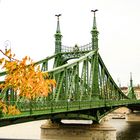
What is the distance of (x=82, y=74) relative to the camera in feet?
157

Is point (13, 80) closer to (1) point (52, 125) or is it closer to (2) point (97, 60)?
(1) point (52, 125)

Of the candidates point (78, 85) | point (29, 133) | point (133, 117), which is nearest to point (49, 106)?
point (78, 85)

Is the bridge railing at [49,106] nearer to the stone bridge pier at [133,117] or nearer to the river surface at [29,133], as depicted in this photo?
the river surface at [29,133]

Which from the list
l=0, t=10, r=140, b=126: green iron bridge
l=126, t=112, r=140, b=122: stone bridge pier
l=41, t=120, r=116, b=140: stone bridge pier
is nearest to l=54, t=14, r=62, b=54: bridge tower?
l=0, t=10, r=140, b=126: green iron bridge

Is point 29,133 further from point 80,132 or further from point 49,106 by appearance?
point 49,106

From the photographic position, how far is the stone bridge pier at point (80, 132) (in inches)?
1822

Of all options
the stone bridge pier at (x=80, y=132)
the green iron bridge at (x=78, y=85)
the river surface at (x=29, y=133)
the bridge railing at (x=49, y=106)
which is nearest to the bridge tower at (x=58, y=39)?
the green iron bridge at (x=78, y=85)

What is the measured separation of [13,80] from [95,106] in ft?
124

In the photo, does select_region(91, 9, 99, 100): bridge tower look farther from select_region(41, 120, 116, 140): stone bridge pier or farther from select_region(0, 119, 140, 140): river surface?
select_region(0, 119, 140, 140): river surface

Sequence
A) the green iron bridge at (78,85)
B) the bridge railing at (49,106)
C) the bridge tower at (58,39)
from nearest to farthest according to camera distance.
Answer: the bridge railing at (49,106)
the green iron bridge at (78,85)
the bridge tower at (58,39)

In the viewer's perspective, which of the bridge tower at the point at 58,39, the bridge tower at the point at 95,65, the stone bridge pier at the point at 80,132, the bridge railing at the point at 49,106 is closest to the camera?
the bridge railing at the point at 49,106

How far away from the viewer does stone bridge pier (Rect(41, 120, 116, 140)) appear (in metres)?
46.3

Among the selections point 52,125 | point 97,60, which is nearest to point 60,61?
point 97,60

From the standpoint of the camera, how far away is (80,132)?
153ft
